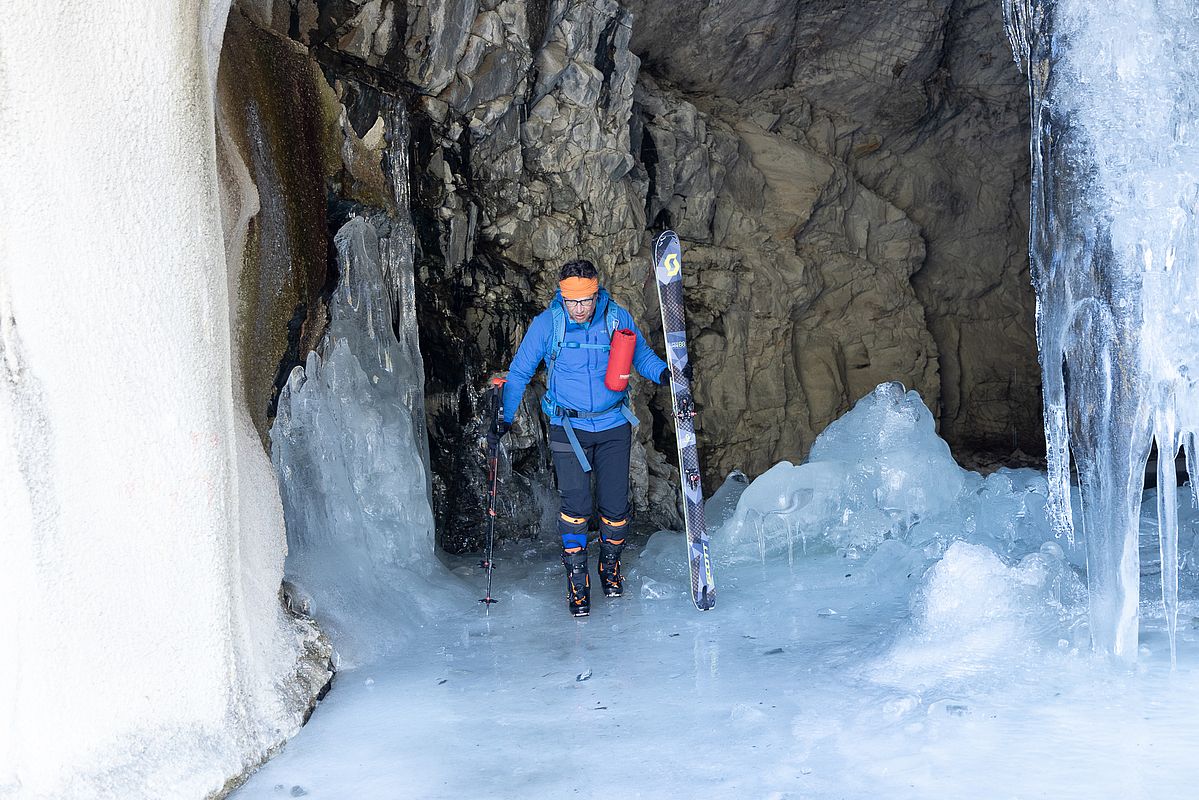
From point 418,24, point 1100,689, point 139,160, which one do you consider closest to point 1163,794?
point 1100,689

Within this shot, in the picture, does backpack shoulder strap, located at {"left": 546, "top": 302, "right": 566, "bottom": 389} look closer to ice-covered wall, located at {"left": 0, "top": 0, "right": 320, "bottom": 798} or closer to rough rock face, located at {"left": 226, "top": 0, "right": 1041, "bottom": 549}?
rough rock face, located at {"left": 226, "top": 0, "right": 1041, "bottom": 549}

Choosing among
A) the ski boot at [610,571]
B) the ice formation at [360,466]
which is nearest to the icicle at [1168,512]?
the ski boot at [610,571]

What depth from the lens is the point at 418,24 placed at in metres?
6.15

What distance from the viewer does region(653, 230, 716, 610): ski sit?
5.19m

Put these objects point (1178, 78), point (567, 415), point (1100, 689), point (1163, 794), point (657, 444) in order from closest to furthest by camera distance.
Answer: point (1163, 794), point (1100, 689), point (1178, 78), point (567, 415), point (657, 444)

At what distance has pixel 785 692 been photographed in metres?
4.05

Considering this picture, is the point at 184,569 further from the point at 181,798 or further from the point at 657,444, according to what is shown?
the point at 657,444

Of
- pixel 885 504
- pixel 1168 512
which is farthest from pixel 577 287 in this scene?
pixel 885 504

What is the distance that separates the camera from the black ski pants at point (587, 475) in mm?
5129

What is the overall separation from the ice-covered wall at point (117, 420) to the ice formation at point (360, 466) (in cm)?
126

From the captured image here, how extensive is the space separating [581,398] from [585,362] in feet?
0.58

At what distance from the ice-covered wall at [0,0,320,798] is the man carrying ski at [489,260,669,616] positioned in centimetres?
167

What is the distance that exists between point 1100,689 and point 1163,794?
2.49 feet

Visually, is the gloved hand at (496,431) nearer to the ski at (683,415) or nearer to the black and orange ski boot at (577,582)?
the black and orange ski boot at (577,582)
